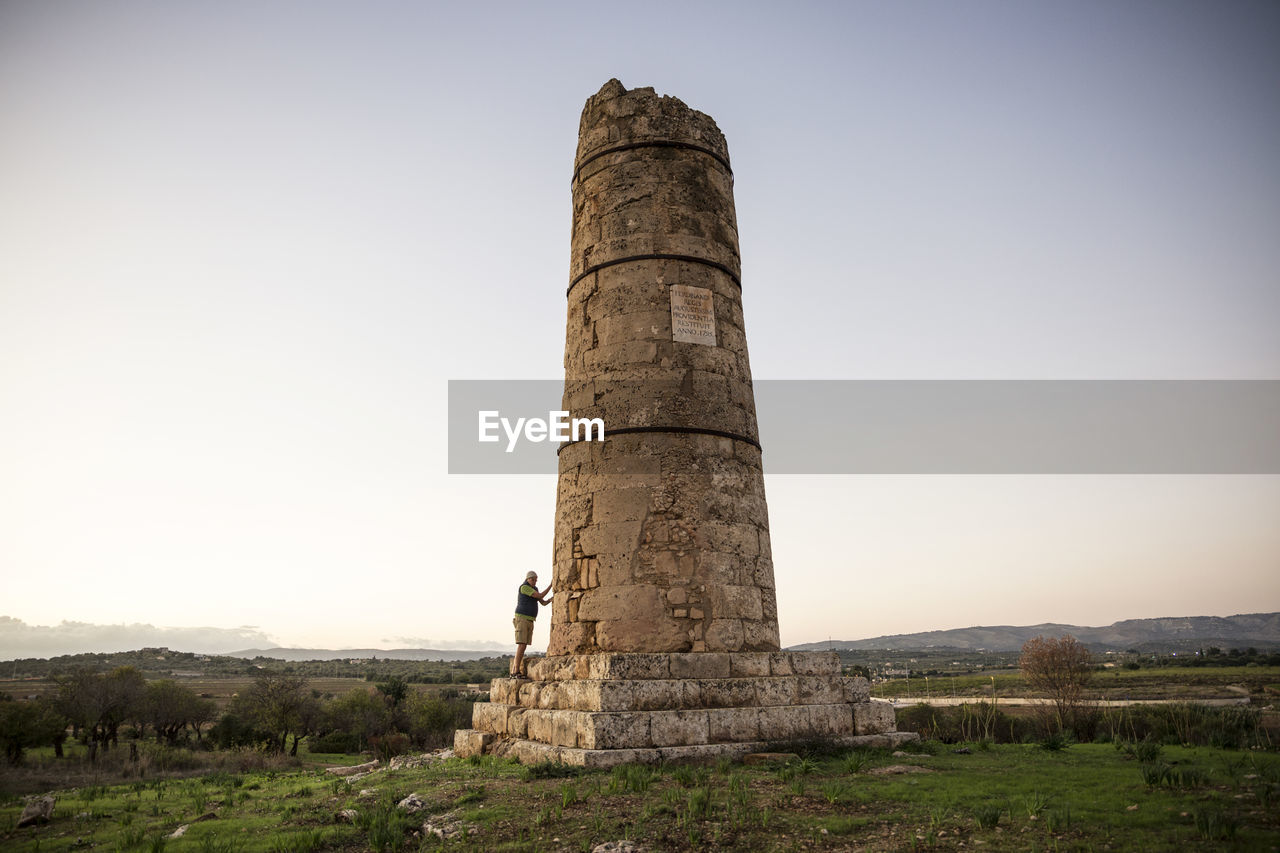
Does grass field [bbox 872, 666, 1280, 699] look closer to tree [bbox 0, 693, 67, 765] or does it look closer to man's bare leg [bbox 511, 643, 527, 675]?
man's bare leg [bbox 511, 643, 527, 675]

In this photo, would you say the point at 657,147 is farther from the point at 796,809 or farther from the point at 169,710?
the point at 169,710

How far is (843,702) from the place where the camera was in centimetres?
719

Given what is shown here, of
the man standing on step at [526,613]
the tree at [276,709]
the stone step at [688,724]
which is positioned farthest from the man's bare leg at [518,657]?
the tree at [276,709]

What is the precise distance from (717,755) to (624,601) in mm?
1717

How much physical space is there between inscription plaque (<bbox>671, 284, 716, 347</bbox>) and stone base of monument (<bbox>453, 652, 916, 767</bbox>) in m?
3.32

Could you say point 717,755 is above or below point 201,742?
above

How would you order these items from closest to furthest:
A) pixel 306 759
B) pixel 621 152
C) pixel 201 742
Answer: pixel 621 152, pixel 306 759, pixel 201 742

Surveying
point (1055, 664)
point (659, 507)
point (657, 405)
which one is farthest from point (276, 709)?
point (1055, 664)

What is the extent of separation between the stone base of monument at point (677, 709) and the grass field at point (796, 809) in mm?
359

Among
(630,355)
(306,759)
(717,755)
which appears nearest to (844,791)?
(717,755)

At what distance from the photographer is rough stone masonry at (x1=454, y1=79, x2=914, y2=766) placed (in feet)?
21.2

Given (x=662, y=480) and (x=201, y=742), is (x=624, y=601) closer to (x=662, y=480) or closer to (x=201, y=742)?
(x=662, y=480)

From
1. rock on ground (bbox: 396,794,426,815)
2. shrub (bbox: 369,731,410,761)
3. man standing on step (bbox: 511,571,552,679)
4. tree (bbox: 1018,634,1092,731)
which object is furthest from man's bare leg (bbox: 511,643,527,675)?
tree (bbox: 1018,634,1092,731)

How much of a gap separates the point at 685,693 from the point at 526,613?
8.08ft
